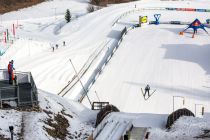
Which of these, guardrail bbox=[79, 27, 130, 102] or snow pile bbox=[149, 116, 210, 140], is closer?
snow pile bbox=[149, 116, 210, 140]

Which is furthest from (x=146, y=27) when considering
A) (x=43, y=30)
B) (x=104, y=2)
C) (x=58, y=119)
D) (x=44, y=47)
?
(x=58, y=119)

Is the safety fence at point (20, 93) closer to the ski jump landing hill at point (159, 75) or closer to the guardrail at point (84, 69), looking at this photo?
the ski jump landing hill at point (159, 75)

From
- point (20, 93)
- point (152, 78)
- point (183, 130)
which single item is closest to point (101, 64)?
point (152, 78)

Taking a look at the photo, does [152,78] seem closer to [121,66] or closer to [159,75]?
[159,75]

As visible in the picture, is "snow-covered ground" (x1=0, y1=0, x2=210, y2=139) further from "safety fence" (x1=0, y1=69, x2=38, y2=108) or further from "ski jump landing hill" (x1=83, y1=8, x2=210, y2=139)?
"safety fence" (x1=0, y1=69, x2=38, y2=108)

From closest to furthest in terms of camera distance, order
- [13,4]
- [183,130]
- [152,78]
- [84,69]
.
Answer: [183,130], [152,78], [84,69], [13,4]

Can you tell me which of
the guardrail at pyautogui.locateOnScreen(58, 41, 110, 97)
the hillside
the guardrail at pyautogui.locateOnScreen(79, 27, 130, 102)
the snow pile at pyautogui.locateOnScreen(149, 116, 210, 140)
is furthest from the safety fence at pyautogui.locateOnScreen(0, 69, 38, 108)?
the hillside

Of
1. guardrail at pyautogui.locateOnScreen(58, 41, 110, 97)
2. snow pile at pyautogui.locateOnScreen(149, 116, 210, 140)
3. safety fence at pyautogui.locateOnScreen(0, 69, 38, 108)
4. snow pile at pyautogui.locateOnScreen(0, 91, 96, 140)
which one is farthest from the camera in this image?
guardrail at pyautogui.locateOnScreen(58, 41, 110, 97)

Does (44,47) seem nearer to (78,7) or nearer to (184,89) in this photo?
Result: (184,89)
